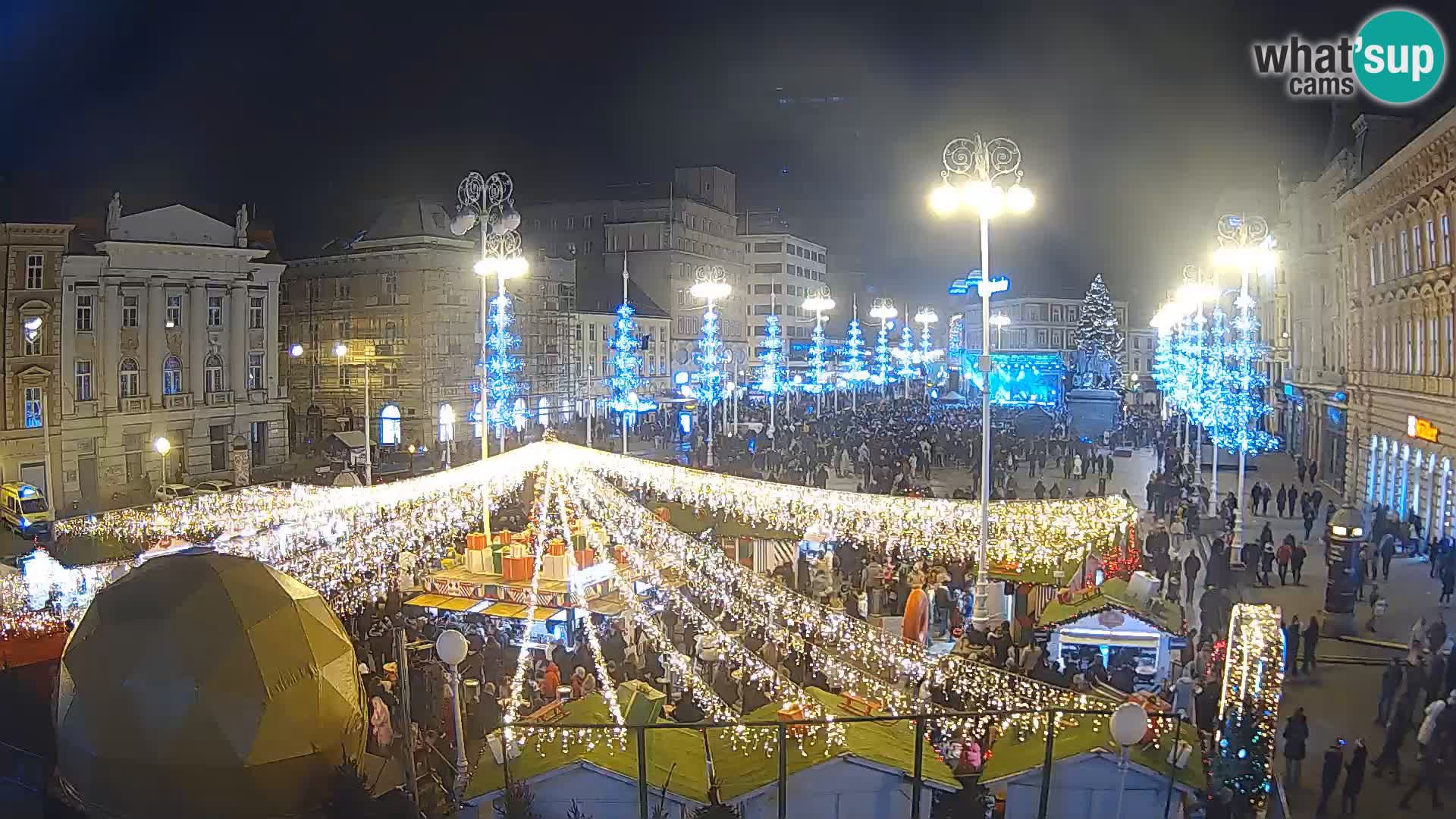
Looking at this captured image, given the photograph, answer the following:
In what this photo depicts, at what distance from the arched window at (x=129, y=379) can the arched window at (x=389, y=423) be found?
474 inches

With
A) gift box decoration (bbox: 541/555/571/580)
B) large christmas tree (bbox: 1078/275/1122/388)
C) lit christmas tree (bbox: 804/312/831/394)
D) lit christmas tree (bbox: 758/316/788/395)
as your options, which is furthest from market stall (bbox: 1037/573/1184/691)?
large christmas tree (bbox: 1078/275/1122/388)

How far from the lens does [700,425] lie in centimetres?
5122

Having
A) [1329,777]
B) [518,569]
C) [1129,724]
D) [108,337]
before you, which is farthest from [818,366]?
[1129,724]

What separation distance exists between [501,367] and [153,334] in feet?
40.5

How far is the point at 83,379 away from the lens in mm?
36375

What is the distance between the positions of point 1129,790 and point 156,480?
3737cm

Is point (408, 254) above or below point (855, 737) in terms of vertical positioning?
above

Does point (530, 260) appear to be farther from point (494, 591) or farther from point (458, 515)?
point (494, 591)

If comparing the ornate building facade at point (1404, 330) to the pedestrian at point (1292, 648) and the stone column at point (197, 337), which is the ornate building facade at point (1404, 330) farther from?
the stone column at point (197, 337)

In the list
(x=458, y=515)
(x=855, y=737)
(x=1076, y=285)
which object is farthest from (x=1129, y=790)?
(x=1076, y=285)

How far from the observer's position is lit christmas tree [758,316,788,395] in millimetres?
59878

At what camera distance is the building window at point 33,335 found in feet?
110

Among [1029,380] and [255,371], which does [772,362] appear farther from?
[255,371]

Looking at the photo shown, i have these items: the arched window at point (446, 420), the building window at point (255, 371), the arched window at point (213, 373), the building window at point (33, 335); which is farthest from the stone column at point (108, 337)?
the arched window at point (446, 420)
